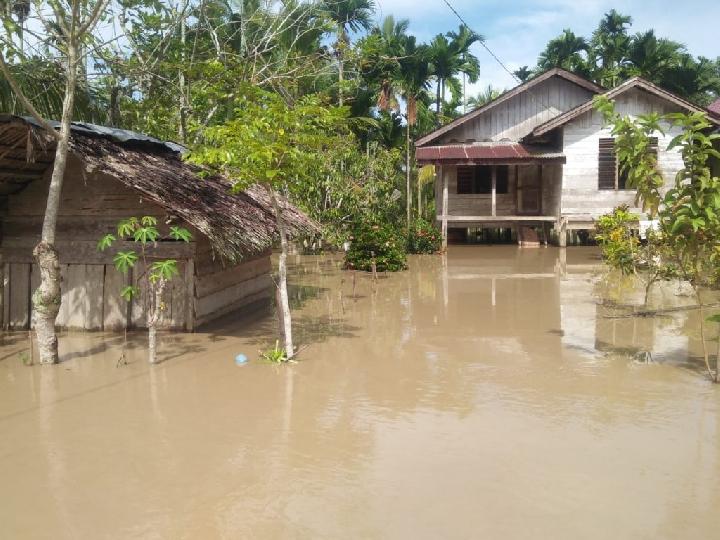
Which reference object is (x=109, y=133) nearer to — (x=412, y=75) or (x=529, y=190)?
(x=529, y=190)

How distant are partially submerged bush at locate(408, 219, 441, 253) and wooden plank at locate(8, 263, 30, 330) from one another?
1281 cm

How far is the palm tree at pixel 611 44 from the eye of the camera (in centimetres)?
3138

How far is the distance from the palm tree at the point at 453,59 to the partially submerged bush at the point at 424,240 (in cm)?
864

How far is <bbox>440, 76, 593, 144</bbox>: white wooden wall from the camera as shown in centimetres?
2262

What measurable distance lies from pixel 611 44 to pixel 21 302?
30.8 metres

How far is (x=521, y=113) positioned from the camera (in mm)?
22828

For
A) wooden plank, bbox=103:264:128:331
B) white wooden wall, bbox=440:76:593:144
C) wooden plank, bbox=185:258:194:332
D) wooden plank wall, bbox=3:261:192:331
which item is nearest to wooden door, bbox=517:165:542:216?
white wooden wall, bbox=440:76:593:144

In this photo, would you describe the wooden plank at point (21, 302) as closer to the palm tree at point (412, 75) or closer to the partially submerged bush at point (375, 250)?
the partially submerged bush at point (375, 250)

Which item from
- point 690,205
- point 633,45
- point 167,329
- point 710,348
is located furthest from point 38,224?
point 633,45

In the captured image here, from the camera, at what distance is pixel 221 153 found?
7414mm

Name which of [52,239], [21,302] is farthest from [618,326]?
[21,302]

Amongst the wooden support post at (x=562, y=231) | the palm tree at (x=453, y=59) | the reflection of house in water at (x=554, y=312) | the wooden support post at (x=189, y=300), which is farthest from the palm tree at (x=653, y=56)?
the wooden support post at (x=189, y=300)

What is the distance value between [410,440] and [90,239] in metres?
6.06

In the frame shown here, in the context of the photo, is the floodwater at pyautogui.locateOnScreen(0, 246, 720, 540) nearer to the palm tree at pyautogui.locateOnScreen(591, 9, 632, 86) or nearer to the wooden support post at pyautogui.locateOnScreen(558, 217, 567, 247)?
the wooden support post at pyautogui.locateOnScreen(558, 217, 567, 247)
